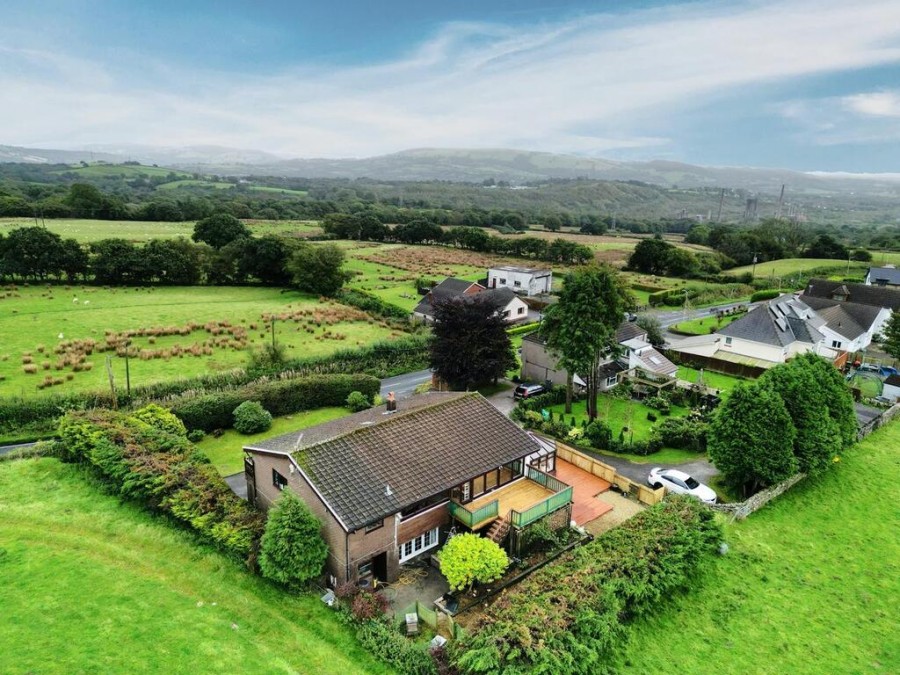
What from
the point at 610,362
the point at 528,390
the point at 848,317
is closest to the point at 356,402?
the point at 528,390

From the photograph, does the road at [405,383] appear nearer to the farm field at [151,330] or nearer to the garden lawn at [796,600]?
the farm field at [151,330]

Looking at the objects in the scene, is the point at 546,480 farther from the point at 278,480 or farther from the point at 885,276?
the point at 885,276

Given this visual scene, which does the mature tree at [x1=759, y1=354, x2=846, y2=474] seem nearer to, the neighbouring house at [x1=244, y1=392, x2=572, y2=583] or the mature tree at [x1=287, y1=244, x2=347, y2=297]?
the neighbouring house at [x1=244, y1=392, x2=572, y2=583]

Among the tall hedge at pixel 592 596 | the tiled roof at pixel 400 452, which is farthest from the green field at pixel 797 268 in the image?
the tiled roof at pixel 400 452

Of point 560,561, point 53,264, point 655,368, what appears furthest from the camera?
point 53,264

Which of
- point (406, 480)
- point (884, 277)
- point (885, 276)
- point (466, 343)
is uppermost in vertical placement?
point (406, 480)

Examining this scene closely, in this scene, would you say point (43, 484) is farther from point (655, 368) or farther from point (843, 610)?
point (655, 368)

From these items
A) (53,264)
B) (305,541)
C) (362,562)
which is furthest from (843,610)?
(53,264)
